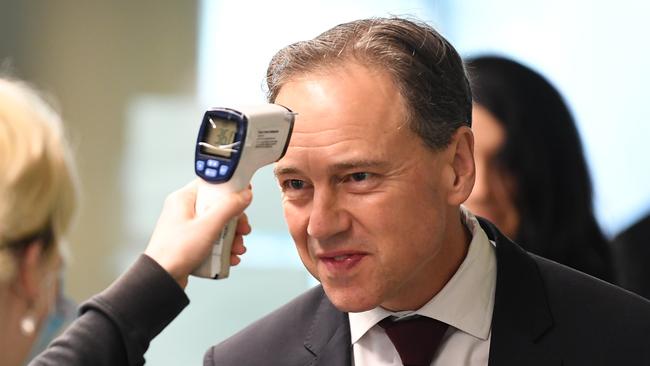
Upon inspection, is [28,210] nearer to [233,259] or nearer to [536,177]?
[233,259]

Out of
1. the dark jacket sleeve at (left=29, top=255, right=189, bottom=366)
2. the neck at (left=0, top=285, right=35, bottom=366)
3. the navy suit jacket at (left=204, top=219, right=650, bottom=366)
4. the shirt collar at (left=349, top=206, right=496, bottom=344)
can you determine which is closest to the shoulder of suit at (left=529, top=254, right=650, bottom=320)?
the navy suit jacket at (left=204, top=219, right=650, bottom=366)

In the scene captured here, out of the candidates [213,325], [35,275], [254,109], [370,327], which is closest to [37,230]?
[35,275]

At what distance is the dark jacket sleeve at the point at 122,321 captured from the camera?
1553 mm

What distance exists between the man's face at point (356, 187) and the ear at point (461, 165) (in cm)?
9

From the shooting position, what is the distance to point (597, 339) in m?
2.12

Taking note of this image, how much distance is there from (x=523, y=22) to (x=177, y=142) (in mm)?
1807

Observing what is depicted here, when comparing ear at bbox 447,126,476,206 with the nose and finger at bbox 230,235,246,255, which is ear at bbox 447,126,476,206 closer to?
the nose

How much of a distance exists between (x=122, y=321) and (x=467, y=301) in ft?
2.81

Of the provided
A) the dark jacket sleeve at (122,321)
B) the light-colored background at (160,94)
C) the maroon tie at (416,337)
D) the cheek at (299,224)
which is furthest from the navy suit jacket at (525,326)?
the light-colored background at (160,94)

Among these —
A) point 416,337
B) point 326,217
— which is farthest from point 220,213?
point 416,337

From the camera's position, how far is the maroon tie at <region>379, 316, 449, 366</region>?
2.16 meters

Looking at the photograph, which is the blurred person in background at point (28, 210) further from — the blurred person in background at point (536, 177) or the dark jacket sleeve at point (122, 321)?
the blurred person in background at point (536, 177)

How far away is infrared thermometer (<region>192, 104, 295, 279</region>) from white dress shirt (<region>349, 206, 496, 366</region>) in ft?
1.89

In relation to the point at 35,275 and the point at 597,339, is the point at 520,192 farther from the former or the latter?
the point at 35,275
